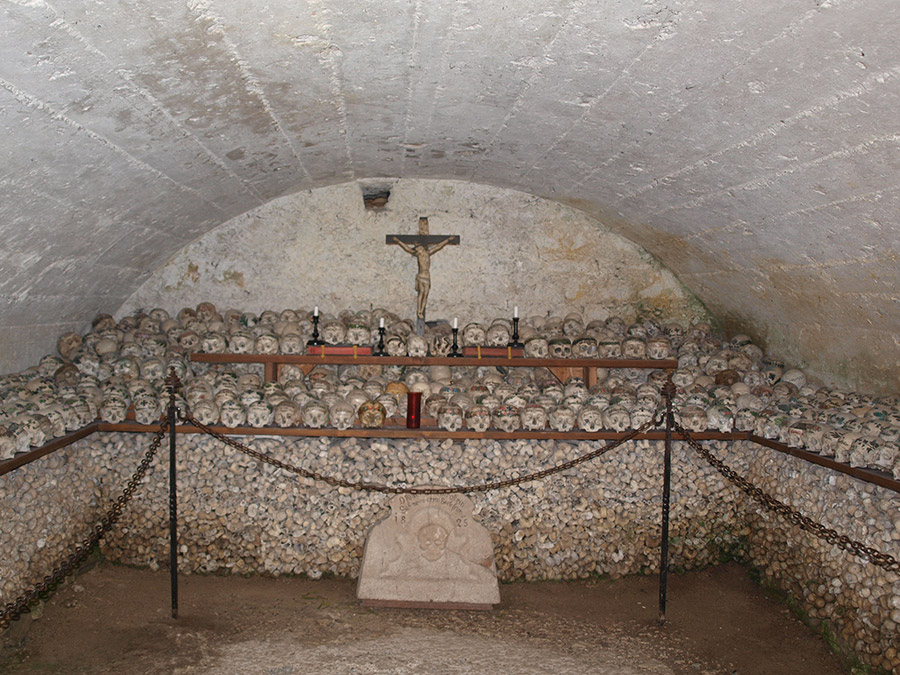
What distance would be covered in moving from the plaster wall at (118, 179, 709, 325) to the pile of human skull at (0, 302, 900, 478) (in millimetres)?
235

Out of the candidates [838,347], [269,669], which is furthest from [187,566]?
[838,347]

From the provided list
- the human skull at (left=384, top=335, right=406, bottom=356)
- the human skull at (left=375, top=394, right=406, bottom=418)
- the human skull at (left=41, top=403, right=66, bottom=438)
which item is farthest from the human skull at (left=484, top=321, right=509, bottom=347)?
the human skull at (left=41, top=403, right=66, bottom=438)

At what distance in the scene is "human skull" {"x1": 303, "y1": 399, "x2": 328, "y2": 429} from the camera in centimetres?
474

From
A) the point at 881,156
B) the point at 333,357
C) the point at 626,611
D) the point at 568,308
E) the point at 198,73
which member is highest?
the point at 198,73

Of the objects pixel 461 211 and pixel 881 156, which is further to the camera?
pixel 461 211

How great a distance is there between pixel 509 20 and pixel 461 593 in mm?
3315

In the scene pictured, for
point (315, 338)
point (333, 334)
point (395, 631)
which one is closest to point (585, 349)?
point (333, 334)

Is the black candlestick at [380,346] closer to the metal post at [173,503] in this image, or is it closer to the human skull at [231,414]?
the human skull at [231,414]

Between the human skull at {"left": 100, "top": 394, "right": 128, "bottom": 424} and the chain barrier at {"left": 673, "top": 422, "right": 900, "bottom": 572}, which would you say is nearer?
the chain barrier at {"left": 673, "top": 422, "right": 900, "bottom": 572}

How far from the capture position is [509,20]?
2621 millimetres

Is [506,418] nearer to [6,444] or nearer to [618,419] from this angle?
[618,419]

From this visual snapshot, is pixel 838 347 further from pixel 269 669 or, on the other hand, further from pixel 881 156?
pixel 269 669

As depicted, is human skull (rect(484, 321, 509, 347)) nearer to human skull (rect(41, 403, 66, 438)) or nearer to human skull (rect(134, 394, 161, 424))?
human skull (rect(134, 394, 161, 424))

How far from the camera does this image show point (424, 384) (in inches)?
207
